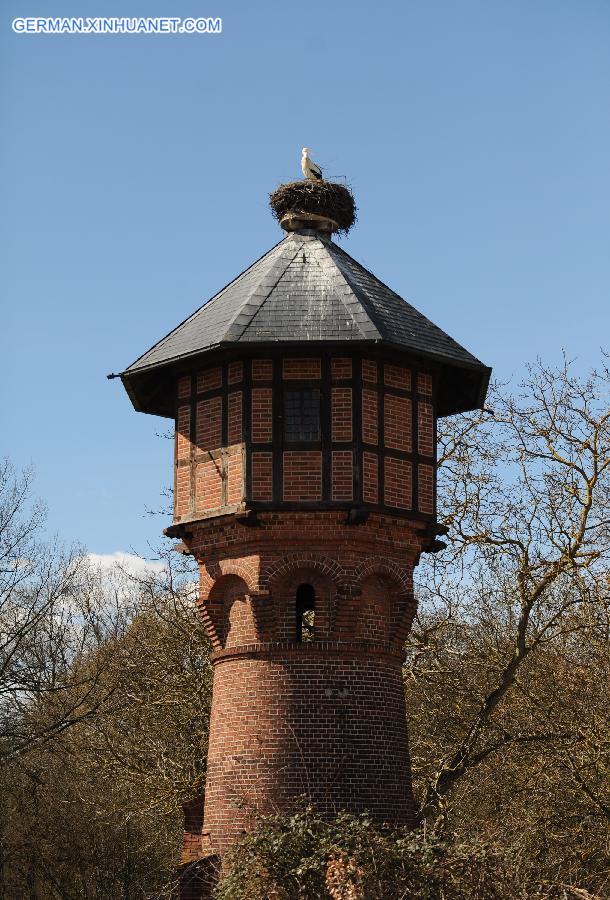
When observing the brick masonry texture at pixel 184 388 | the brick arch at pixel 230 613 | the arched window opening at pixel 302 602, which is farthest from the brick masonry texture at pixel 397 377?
the brick arch at pixel 230 613

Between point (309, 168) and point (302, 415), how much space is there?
4.16 m

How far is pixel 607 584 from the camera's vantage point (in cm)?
1900

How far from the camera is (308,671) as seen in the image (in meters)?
14.8

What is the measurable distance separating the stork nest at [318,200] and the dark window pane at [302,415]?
10.8 feet

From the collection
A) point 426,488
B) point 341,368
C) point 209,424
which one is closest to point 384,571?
point 426,488

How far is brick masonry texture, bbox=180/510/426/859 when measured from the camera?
1462cm

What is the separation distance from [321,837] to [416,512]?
12.9ft

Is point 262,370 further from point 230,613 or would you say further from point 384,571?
point 230,613

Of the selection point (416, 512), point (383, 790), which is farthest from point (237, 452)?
point (383, 790)

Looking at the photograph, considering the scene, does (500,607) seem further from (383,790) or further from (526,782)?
(383,790)

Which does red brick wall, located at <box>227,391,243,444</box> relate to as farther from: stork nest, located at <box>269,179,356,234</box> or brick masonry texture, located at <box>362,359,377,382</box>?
stork nest, located at <box>269,179,356,234</box>

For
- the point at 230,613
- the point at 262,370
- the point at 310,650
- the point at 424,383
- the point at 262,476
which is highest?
the point at 424,383

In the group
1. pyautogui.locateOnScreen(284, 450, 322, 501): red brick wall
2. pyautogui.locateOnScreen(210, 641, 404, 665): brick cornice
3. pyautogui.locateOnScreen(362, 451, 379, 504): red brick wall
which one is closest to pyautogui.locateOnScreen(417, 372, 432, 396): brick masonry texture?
pyautogui.locateOnScreen(362, 451, 379, 504): red brick wall

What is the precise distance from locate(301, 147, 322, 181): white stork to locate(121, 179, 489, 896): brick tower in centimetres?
226
